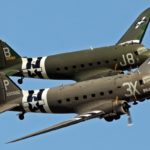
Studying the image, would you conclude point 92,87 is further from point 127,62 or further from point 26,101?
point 127,62

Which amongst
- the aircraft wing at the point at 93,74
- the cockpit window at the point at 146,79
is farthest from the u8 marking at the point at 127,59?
the cockpit window at the point at 146,79

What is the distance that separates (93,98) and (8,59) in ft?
76.1

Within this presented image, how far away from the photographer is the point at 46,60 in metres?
95.0

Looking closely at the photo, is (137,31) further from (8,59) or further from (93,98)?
(93,98)

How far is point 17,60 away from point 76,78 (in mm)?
9951

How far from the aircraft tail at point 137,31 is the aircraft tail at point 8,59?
15.7 meters

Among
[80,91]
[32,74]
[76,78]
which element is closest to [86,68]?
[76,78]

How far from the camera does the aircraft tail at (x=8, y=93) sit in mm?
83125

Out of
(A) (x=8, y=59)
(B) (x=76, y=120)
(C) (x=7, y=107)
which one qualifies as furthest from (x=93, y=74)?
(B) (x=76, y=120)

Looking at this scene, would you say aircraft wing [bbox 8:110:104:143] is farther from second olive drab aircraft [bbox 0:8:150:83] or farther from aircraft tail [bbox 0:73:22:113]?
second olive drab aircraft [bbox 0:8:150:83]

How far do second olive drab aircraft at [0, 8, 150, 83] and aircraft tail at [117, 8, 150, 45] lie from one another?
162 inches

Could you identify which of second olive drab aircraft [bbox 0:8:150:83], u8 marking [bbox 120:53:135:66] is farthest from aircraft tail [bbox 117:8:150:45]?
u8 marking [bbox 120:53:135:66]

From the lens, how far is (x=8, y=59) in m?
98.0

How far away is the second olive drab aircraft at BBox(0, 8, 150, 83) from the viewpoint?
92.3 m
